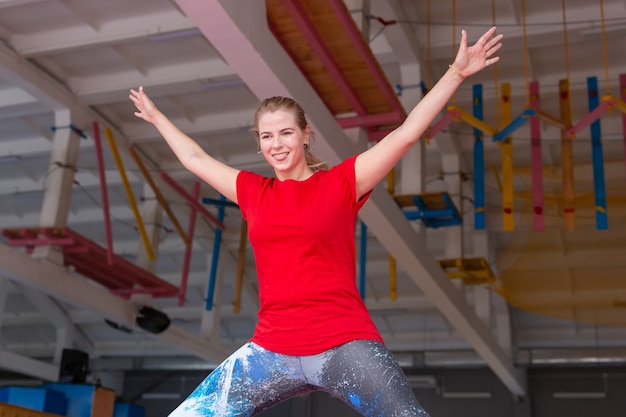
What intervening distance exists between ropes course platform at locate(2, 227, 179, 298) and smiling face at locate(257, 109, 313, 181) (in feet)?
24.8

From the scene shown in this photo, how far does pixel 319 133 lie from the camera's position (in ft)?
20.4

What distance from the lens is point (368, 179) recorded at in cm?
210

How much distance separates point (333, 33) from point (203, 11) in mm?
1461

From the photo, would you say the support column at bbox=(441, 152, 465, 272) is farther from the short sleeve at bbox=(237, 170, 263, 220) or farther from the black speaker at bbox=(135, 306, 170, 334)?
the short sleeve at bbox=(237, 170, 263, 220)

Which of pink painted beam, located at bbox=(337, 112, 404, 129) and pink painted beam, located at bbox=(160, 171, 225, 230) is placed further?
pink painted beam, located at bbox=(160, 171, 225, 230)

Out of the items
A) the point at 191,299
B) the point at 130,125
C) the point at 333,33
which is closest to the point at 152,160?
the point at 130,125

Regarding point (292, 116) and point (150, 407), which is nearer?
point (292, 116)

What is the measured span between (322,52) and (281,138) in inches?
157

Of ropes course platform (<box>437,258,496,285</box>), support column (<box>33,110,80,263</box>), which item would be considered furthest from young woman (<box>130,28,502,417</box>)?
ropes course platform (<box>437,258,496,285</box>)

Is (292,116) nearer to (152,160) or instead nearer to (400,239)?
(400,239)

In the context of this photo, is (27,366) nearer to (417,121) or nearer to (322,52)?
(322,52)

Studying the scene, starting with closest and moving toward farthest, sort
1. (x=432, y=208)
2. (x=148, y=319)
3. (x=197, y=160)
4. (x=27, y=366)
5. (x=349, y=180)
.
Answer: (x=349, y=180) → (x=197, y=160) → (x=432, y=208) → (x=148, y=319) → (x=27, y=366)

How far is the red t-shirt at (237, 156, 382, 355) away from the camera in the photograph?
1955mm

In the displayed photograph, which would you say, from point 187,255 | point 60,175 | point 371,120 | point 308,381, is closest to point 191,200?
point 187,255
